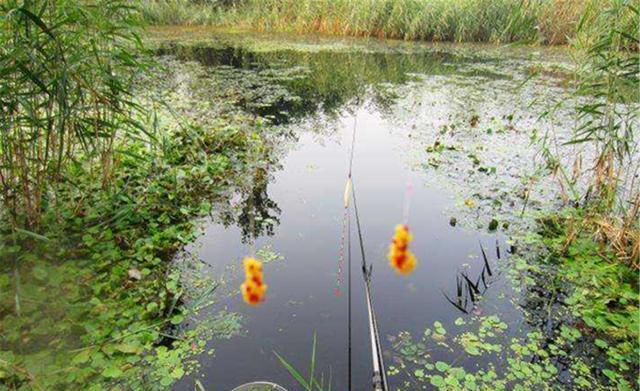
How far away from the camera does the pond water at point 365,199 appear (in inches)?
112

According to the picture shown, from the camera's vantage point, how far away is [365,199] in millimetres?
4664

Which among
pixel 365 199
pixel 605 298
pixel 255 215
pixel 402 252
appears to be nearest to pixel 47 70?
pixel 255 215

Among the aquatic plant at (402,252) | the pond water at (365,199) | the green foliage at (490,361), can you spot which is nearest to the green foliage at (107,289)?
the pond water at (365,199)

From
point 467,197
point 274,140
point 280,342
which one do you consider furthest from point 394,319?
point 274,140

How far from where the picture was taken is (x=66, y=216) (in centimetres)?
353

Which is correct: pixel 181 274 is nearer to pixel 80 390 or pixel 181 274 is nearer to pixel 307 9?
pixel 80 390

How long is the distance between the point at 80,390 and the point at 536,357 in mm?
2570

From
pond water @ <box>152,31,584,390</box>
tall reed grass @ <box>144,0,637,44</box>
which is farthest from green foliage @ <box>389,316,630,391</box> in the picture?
tall reed grass @ <box>144,0,637,44</box>

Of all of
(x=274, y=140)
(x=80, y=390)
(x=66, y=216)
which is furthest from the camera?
(x=274, y=140)

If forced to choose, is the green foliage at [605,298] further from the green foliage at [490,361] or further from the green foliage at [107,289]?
the green foliage at [107,289]

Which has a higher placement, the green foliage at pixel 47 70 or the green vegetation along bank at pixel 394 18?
the green vegetation along bank at pixel 394 18

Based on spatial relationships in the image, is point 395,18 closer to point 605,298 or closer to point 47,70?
point 605,298

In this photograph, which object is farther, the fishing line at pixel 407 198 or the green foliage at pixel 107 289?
the fishing line at pixel 407 198

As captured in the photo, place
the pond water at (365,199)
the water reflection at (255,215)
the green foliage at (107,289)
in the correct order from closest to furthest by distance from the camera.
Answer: the green foliage at (107,289), the pond water at (365,199), the water reflection at (255,215)
